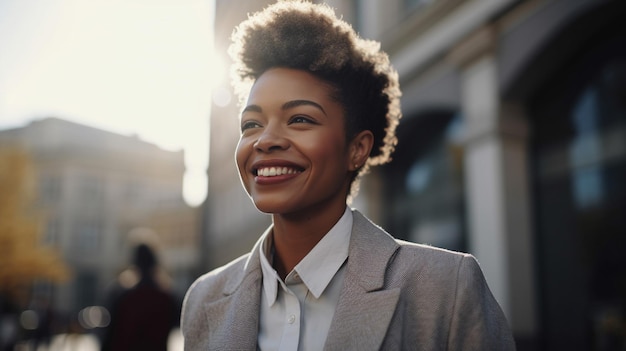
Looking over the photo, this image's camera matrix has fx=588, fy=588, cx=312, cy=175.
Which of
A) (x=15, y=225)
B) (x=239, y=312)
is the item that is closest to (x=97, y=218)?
(x=15, y=225)

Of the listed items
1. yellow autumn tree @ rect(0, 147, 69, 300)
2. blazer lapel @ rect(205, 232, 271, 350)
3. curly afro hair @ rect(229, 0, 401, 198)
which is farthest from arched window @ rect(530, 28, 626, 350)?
yellow autumn tree @ rect(0, 147, 69, 300)

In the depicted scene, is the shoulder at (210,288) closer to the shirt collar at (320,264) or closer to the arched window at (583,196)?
the shirt collar at (320,264)

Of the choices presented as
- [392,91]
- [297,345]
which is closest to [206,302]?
[297,345]

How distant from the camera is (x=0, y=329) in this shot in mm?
10695

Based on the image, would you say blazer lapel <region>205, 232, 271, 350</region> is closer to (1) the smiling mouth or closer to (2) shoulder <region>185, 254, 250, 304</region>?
(2) shoulder <region>185, 254, 250, 304</region>

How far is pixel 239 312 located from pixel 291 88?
2.41 ft

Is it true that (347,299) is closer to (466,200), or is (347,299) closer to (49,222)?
(466,200)

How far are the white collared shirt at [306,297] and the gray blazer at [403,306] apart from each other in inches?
1.8

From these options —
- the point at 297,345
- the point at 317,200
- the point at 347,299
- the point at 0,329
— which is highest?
the point at 317,200

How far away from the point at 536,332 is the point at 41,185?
4342 cm

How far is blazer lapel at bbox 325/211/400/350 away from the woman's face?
0.20m

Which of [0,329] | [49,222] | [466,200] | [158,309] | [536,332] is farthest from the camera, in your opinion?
[49,222]

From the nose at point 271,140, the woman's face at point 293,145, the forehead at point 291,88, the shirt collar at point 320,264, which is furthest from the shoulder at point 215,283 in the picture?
the forehead at point 291,88

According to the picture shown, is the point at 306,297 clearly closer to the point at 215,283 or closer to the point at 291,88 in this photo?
the point at 215,283
